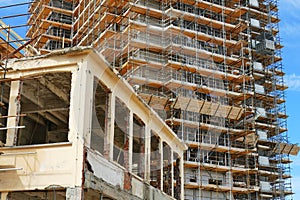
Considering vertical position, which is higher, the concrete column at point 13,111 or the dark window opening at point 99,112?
the dark window opening at point 99,112

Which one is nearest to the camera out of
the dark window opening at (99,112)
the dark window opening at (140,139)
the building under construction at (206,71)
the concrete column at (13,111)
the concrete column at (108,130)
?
the concrete column at (13,111)

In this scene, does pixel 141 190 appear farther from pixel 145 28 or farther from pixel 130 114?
pixel 145 28

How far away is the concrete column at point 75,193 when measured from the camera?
11.3 m

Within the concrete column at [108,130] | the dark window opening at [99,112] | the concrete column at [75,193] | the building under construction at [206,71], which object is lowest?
the concrete column at [75,193]

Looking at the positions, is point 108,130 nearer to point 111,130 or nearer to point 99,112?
point 111,130

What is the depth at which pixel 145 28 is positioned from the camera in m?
43.2

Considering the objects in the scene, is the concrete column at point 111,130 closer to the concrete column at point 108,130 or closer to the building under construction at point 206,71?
the concrete column at point 108,130

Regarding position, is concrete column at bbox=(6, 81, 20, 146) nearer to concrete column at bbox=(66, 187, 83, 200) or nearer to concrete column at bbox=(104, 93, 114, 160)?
concrete column at bbox=(66, 187, 83, 200)

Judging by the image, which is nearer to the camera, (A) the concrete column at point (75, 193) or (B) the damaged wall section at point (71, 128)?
(A) the concrete column at point (75, 193)

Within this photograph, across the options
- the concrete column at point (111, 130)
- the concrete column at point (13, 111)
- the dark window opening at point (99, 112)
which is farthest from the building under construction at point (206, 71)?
the concrete column at point (13, 111)

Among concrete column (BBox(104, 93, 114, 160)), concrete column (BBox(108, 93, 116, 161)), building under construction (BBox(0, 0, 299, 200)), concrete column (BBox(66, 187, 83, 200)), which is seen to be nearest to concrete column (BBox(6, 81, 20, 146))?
concrete column (BBox(66, 187, 83, 200))

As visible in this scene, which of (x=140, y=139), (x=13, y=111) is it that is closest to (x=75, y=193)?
(x=13, y=111)

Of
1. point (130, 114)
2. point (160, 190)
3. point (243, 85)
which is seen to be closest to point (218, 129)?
point (243, 85)

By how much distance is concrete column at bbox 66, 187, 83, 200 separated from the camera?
11.3 meters
